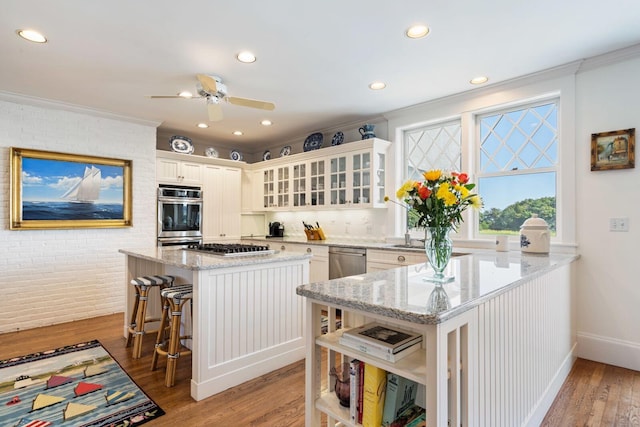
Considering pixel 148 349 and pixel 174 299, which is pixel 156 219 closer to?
pixel 148 349

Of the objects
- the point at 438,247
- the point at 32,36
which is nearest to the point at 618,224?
the point at 438,247

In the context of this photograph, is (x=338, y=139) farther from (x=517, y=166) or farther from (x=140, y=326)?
(x=140, y=326)

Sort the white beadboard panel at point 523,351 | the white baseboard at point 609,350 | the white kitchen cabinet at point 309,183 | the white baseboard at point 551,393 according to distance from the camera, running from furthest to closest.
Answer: the white kitchen cabinet at point 309,183 → the white baseboard at point 609,350 → the white baseboard at point 551,393 → the white beadboard panel at point 523,351

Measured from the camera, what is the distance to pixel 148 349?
3.06m

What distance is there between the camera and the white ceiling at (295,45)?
2100mm

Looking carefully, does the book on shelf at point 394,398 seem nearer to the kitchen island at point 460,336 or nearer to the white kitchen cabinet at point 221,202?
the kitchen island at point 460,336

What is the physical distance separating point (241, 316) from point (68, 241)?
289 centimetres

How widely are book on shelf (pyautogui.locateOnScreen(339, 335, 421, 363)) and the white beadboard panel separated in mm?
276

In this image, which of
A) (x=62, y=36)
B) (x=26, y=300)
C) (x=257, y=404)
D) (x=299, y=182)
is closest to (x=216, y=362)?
(x=257, y=404)

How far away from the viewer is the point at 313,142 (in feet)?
16.2

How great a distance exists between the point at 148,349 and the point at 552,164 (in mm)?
4201

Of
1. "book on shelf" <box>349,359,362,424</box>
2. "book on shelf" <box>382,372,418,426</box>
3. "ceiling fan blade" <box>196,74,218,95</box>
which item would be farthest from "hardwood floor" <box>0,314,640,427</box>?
"ceiling fan blade" <box>196,74,218,95</box>

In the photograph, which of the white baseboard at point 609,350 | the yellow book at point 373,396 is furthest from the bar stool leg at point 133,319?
the white baseboard at point 609,350

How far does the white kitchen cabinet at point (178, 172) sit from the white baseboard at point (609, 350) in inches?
197
